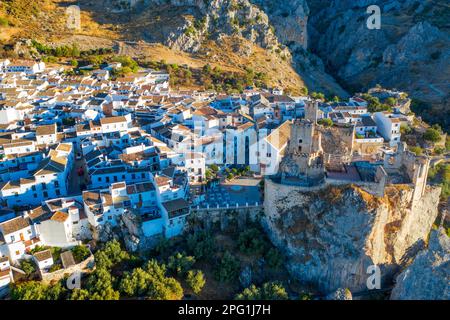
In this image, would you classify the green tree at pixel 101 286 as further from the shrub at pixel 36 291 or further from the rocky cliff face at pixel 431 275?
the rocky cliff face at pixel 431 275

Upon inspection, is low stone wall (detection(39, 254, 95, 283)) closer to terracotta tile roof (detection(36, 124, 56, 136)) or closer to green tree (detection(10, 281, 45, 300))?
green tree (detection(10, 281, 45, 300))

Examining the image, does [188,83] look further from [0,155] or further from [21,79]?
[0,155]

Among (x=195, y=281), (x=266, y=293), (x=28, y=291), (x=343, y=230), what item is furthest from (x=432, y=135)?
(x=28, y=291)

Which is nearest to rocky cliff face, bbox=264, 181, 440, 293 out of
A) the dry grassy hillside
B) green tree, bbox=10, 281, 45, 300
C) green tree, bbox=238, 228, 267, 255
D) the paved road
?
green tree, bbox=238, 228, 267, 255

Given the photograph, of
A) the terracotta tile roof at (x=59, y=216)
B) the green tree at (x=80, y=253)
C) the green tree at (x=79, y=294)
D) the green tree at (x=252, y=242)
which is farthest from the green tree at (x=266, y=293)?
the terracotta tile roof at (x=59, y=216)
